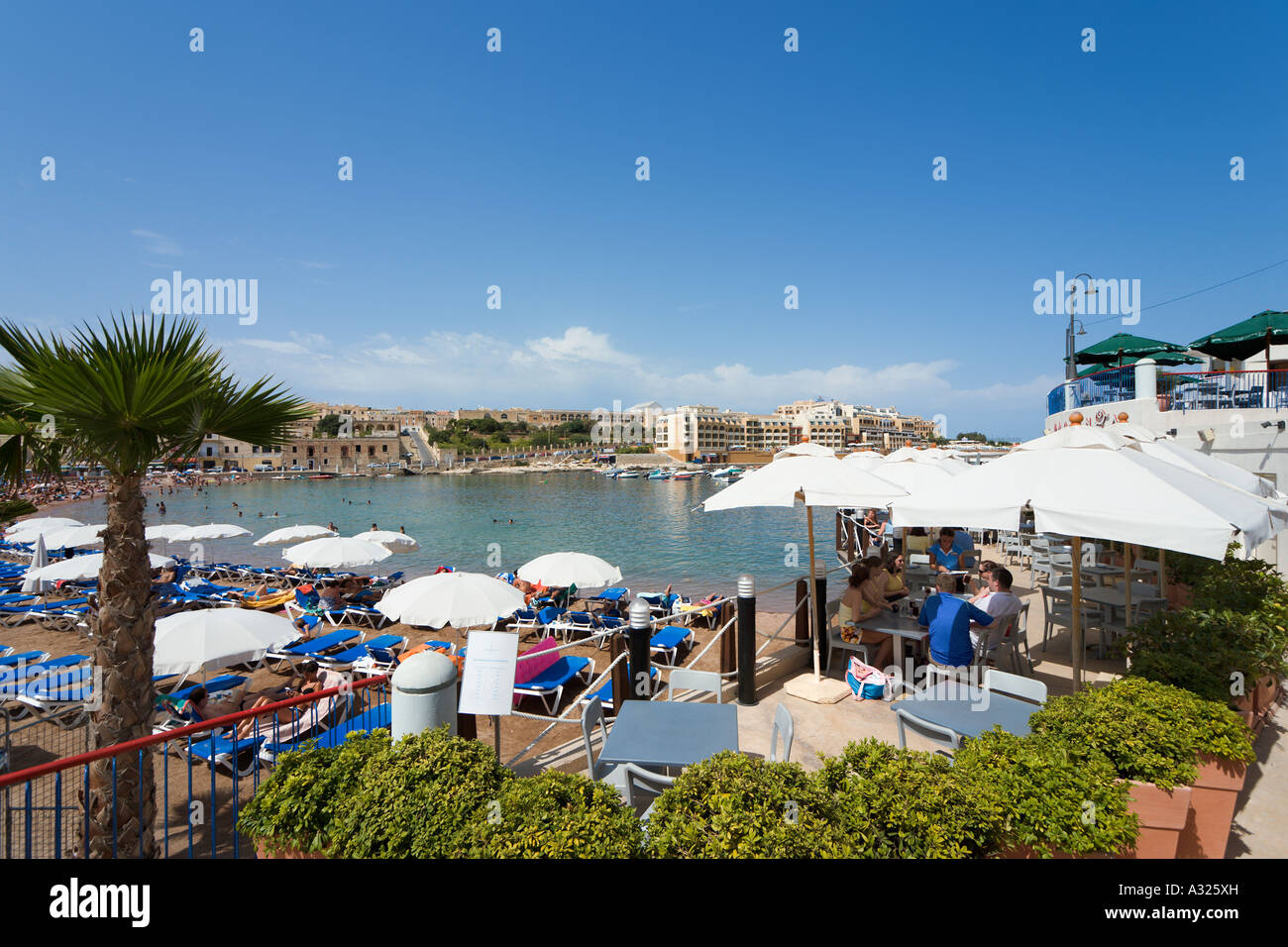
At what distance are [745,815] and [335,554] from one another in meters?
14.7

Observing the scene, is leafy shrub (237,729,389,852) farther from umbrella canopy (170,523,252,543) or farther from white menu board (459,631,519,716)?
umbrella canopy (170,523,252,543)

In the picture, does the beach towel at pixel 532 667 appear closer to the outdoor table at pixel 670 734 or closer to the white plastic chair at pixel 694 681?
the white plastic chair at pixel 694 681

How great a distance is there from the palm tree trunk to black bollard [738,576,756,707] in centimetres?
418

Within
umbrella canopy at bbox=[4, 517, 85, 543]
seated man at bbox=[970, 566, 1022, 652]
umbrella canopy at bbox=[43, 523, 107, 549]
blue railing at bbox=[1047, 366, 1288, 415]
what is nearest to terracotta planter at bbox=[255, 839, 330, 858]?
seated man at bbox=[970, 566, 1022, 652]

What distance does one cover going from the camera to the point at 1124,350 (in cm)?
1563

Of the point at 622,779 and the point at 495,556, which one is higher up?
the point at 622,779

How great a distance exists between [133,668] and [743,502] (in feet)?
15.9

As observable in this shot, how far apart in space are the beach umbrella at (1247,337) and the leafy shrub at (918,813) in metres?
15.0

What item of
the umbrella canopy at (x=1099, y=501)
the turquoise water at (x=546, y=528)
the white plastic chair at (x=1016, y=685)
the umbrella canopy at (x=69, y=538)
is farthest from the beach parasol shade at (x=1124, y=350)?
the umbrella canopy at (x=69, y=538)

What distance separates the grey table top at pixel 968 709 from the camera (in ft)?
11.3

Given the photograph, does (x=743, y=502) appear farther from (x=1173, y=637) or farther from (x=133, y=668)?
(x=133, y=668)

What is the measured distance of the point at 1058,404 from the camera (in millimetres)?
17328
